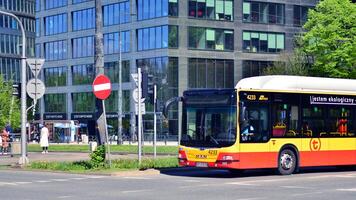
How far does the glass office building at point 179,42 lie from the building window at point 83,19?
4.9 inches

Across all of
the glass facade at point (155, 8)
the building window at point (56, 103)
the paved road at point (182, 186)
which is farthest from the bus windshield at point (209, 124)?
the building window at point (56, 103)

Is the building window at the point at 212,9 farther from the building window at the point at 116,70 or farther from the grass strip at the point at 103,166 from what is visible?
the grass strip at the point at 103,166

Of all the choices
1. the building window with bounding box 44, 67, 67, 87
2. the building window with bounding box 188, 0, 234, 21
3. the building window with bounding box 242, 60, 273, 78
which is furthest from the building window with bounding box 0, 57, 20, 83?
the building window with bounding box 242, 60, 273, 78

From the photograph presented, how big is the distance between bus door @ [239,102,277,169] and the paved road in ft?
1.74

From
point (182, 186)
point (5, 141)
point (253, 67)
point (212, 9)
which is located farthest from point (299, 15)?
point (182, 186)

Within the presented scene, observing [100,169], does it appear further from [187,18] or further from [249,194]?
[187,18]

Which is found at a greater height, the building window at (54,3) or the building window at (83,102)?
the building window at (54,3)

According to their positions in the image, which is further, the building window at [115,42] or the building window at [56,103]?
the building window at [56,103]

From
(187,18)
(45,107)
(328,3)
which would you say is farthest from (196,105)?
(45,107)

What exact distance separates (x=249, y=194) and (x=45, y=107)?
84359 mm

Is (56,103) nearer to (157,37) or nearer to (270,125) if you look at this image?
(157,37)

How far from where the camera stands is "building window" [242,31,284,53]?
3187 inches

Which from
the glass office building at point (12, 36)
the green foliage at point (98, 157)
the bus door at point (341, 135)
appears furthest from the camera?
the glass office building at point (12, 36)

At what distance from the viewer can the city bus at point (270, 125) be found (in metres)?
21.7
